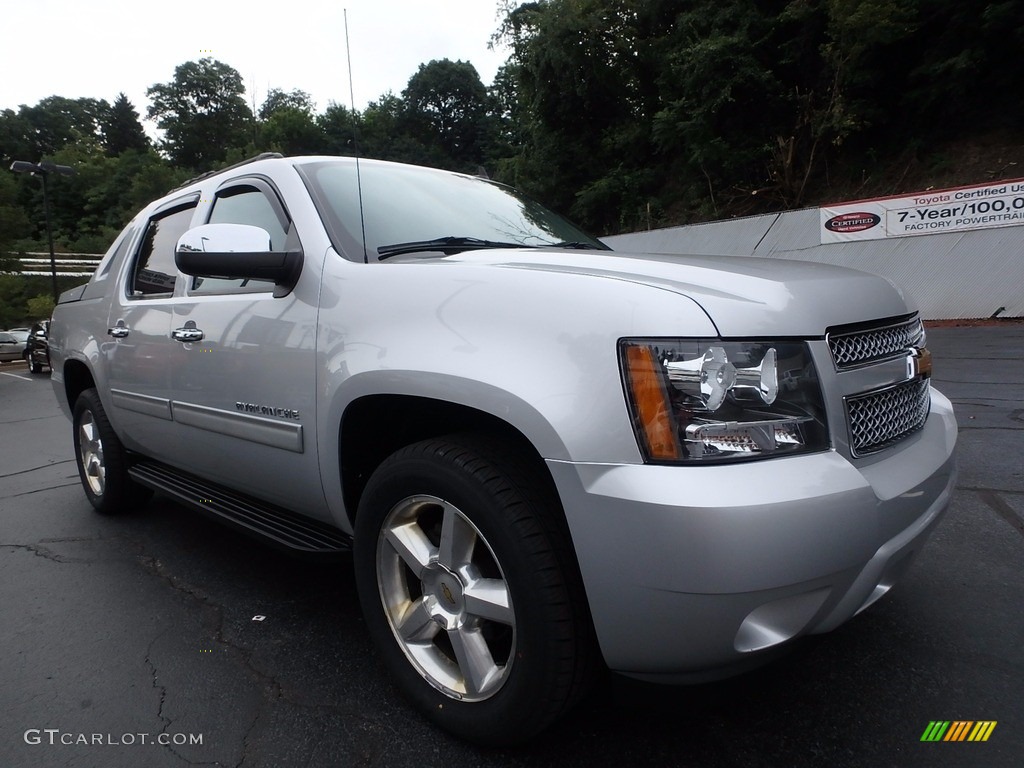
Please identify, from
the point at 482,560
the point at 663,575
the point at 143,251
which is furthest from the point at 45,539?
the point at 663,575

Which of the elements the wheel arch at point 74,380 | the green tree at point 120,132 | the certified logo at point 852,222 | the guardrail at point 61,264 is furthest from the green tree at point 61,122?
the wheel arch at point 74,380

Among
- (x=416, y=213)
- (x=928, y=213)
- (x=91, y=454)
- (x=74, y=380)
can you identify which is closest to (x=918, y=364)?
(x=416, y=213)

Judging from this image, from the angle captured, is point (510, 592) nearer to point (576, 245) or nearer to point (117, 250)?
point (576, 245)

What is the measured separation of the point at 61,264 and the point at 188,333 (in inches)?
1686

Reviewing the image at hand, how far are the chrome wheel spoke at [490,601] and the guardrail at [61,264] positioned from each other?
33.1 metres

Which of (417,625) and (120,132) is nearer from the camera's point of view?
(417,625)

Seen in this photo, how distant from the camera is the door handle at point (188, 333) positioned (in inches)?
105

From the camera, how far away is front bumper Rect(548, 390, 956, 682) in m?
1.35

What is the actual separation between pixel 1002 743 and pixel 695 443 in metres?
1.20

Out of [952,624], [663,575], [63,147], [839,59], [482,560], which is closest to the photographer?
[663,575]

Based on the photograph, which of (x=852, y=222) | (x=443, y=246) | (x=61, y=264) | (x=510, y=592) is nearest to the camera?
(x=510, y=592)

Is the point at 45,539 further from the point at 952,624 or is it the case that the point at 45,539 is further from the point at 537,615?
the point at 952,624

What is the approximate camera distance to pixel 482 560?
72.2 inches

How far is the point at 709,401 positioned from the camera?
1465 mm
